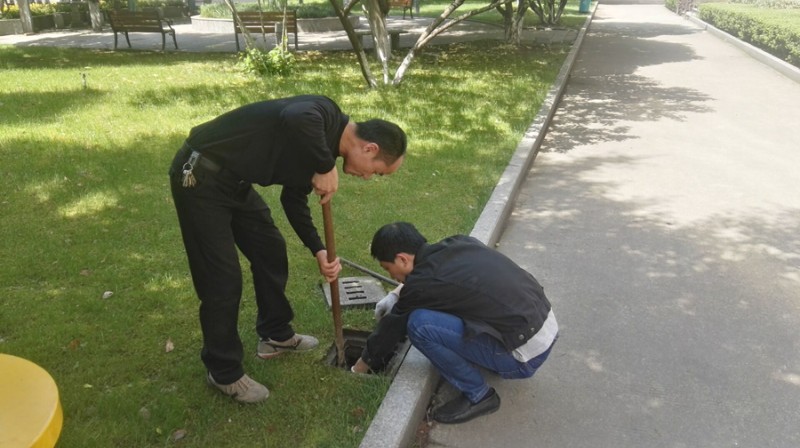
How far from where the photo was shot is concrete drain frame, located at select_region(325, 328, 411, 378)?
10.8ft

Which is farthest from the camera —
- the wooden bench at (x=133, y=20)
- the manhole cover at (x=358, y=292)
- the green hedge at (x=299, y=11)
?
the green hedge at (x=299, y=11)

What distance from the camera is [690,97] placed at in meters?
10.7

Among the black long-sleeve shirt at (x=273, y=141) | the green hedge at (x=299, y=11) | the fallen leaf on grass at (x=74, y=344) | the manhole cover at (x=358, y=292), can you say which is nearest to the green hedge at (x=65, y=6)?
the green hedge at (x=299, y=11)

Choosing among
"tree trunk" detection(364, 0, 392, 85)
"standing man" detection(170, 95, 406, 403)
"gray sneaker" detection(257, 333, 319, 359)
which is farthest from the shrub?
"standing man" detection(170, 95, 406, 403)

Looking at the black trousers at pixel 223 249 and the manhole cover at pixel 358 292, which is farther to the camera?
the manhole cover at pixel 358 292

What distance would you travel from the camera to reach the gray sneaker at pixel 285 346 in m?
3.31

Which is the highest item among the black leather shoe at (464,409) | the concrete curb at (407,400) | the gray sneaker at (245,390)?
the gray sneaker at (245,390)

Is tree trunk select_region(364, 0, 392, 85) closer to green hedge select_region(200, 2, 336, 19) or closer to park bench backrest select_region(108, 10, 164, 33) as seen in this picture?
park bench backrest select_region(108, 10, 164, 33)

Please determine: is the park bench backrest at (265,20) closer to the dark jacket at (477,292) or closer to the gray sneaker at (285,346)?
the gray sneaker at (285,346)

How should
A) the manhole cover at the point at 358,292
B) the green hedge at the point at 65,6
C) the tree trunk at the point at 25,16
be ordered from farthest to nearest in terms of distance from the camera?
1. the green hedge at the point at 65,6
2. the tree trunk at the point at 25,16
3. the manhole cover at the point at 358,292

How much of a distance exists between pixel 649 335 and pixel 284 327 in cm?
218

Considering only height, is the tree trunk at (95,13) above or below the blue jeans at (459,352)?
above

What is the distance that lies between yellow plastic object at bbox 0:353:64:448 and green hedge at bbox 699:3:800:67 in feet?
50.7

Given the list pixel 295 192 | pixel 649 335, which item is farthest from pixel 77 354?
pixel 649 335
